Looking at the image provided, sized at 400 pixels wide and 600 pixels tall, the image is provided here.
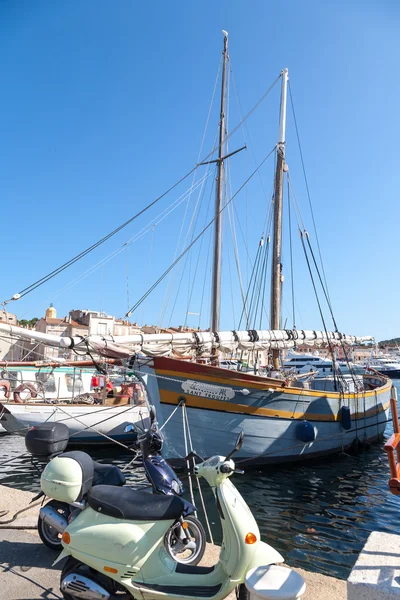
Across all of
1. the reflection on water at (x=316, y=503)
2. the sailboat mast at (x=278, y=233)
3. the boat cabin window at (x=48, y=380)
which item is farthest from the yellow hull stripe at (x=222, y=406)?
the boat cabin window at (x=48, y=380)

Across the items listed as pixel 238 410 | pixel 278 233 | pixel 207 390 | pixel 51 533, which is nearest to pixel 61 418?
pixel 207 390

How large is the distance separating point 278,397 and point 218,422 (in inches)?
69.8

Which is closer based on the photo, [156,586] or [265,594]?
[265,594]

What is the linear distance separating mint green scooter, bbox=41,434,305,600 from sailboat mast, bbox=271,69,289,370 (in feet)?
42.7

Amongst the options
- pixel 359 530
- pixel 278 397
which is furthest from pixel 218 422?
pixel 359 530

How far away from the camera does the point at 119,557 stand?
344 centimetres

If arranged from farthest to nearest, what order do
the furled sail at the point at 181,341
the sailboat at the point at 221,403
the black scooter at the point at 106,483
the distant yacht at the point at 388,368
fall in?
the distant yacht at the point at 388,368 < the sailboat at the point at 221,403 < the furled sail at the point at 181,341 < the black scooter at the point at 106,483

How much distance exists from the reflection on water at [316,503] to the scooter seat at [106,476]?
3.39 metres

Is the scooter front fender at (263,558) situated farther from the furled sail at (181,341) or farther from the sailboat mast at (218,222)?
the sailboat mast at (218,222)

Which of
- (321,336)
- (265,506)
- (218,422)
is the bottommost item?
(265,506)

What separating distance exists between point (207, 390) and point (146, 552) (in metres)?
7.77

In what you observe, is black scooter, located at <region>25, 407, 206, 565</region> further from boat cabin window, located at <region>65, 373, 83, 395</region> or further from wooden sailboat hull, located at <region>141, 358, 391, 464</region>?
boat cabin window, located at <region>65, 373, 83, 395</region>

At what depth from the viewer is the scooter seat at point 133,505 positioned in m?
3.54

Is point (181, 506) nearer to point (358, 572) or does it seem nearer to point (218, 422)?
point (358, 572)
